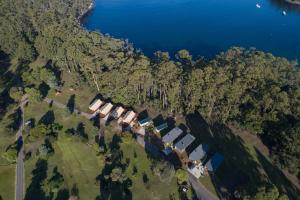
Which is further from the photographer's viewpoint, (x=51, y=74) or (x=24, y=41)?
(x=24, y=41)

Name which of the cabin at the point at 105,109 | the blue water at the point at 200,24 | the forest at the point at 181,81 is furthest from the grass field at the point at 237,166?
the blue water at the point at 200,24

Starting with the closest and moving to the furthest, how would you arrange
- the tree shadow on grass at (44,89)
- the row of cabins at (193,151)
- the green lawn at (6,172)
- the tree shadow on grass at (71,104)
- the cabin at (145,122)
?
the row of cabins at (193,151), the green lawn at (6,172), the cabin at (145,122), the tree shadow on grass at (71,104), the tree shadow on grass at (44,89)

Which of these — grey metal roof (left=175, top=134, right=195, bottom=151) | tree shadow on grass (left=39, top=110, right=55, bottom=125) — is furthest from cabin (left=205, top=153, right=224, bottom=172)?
tree shadow on grass (left=39, top=110, right=55, bottom=125)

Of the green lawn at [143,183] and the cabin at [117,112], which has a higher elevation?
the cabin at [117,112]

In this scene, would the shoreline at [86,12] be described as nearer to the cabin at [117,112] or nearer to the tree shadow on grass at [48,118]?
the tree shadow on grass at [48,118]

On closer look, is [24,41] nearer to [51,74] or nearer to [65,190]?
[51,74]

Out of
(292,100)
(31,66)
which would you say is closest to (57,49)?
(31,66)
